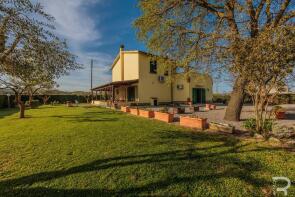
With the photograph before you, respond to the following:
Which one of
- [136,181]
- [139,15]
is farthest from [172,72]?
[136,181]

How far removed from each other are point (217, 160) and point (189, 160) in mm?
699

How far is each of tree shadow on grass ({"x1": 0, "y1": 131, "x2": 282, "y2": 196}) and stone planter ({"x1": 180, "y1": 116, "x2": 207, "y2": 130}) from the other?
103 inches

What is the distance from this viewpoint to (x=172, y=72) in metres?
13.8

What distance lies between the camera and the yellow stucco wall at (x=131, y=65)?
23.8 m

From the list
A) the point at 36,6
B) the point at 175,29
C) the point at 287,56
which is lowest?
the point at 287,56

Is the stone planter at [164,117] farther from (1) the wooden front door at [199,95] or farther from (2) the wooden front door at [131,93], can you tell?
(1) the wooden front door at [199,95]

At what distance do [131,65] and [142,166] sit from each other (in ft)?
68.8

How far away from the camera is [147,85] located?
23.9 m

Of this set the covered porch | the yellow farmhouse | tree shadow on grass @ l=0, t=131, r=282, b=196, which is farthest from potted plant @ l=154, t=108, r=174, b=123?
the yellow farmhouse

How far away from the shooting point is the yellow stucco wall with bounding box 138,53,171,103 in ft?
76.6

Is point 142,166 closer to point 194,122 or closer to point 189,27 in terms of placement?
point 194,122

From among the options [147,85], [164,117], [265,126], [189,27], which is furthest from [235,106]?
[147,85]

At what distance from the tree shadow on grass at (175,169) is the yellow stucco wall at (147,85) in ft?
57.6

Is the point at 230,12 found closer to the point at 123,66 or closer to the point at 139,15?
the point at 139,15
